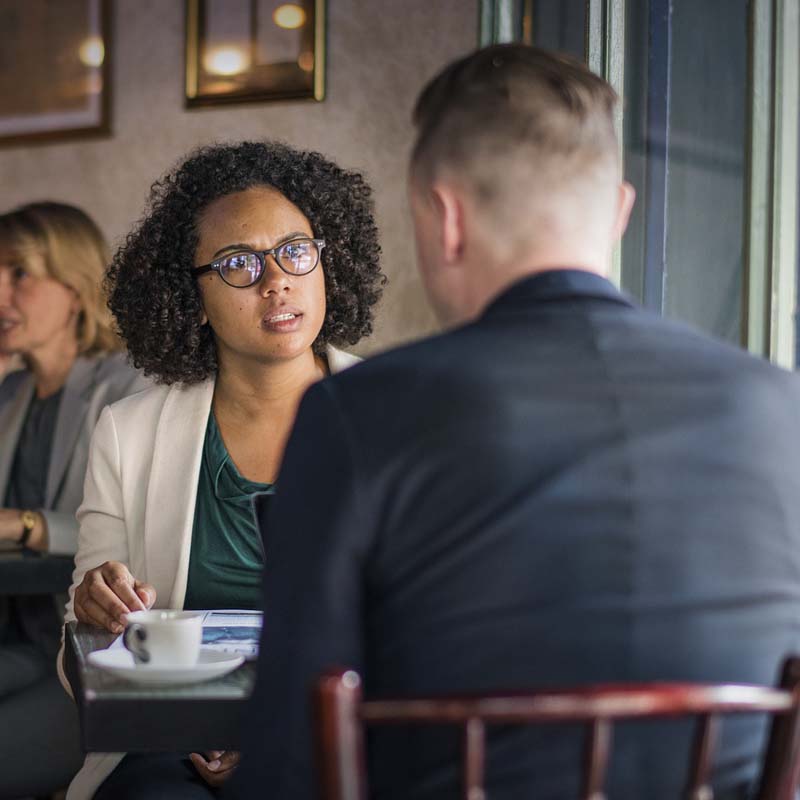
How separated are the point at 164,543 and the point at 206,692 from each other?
0.77 m

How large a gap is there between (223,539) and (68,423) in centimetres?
123

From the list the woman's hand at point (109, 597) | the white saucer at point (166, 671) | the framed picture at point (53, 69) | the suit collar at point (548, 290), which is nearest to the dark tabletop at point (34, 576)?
the woman's hand at point (109, 597)

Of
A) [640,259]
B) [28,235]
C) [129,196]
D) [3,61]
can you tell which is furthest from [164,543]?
[3,61]

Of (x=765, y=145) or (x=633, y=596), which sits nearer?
(x=633, y=596)

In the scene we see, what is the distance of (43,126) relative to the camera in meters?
4.39

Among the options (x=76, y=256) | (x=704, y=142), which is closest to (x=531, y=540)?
(x=704, y=142)

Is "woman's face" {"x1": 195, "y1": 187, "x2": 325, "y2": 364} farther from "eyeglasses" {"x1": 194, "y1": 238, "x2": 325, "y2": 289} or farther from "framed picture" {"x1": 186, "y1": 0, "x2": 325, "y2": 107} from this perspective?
"framed picture" {"x1": 186, "y1": 0, "x2": 325, "y2": 107}

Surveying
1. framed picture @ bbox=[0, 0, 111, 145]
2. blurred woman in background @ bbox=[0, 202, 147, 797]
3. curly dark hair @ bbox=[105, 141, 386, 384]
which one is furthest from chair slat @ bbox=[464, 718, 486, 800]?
framed picture @ bbox=[0, 0, 111, 145]

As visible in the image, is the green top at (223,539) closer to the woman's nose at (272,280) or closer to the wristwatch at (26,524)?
the woman's nose at (272,280)

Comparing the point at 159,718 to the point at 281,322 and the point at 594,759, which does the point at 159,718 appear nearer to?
the point at 594,759

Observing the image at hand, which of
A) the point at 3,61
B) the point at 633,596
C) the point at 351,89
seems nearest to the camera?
the point at 633,596

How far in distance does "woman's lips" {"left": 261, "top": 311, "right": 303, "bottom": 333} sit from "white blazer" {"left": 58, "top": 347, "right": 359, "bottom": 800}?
0.14 m

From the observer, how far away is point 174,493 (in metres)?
2.03

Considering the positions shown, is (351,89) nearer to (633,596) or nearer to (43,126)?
(43,126)
